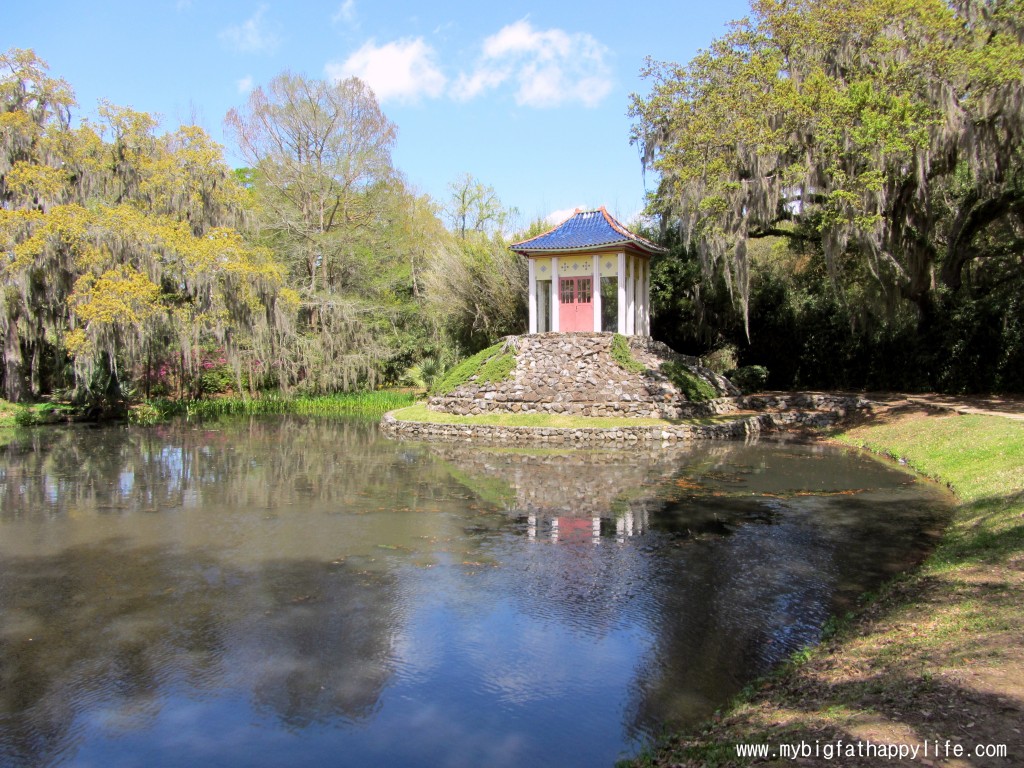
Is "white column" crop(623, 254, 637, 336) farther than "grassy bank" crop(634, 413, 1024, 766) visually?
Yes

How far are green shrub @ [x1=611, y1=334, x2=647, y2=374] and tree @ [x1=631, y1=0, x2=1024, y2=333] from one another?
12.6ft

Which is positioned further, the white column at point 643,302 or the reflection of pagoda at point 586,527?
the white column at point 643,302

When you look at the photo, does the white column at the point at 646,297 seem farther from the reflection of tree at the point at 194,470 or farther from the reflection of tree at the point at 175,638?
the reflection of tree at the point at 175,638

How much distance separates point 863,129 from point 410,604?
1310cm

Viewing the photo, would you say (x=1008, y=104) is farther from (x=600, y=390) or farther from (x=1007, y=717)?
(x=1007, y=717)

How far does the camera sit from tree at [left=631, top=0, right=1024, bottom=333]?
553 inches

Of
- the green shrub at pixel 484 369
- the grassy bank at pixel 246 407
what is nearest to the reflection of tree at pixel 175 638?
the green shrub at pixel 484 369

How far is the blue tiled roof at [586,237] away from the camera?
2212 cm

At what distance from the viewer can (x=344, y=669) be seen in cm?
518

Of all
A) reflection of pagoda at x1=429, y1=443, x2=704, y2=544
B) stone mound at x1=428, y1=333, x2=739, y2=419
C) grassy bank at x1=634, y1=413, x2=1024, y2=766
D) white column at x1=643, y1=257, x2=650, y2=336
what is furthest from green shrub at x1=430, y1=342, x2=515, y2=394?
grassy bank at x1=634, y1=413, x2=1024, y2=766

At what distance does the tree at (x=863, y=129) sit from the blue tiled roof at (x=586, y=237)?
390 centimetres

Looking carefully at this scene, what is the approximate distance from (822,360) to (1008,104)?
10947mm

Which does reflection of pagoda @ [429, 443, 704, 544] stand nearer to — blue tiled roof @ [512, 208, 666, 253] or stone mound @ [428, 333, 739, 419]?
stone mound @ [428, 333, 739, 419]

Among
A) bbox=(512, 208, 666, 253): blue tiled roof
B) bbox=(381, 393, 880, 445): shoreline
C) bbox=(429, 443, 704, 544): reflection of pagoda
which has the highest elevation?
bbox=(512, 208, 666, 253): blue tiled roof
